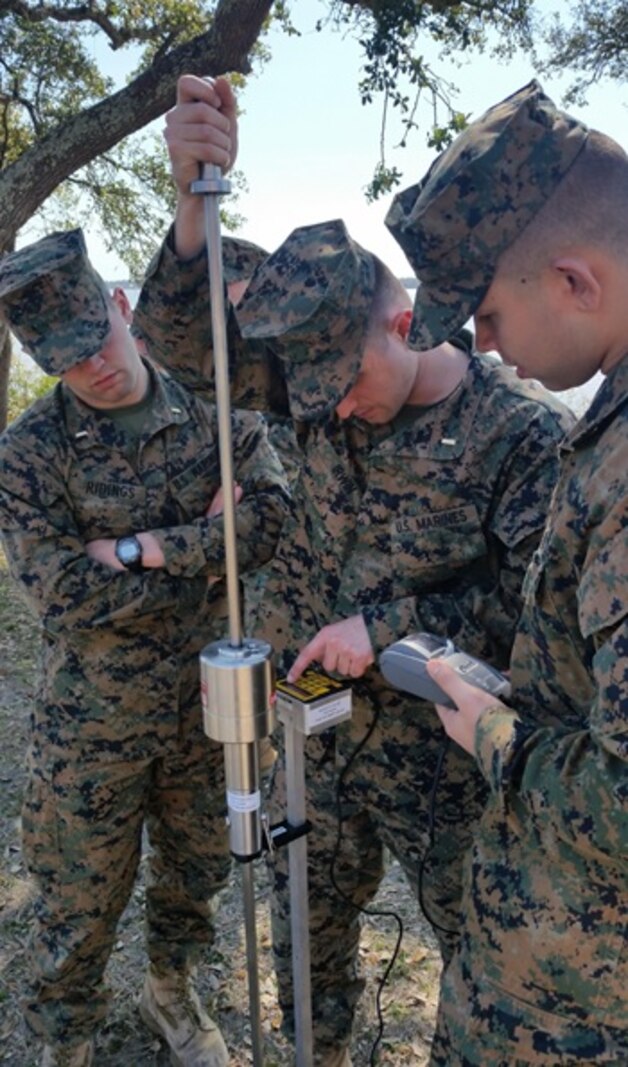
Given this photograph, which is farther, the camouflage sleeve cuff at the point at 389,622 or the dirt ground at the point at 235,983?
the dirt ground at the point at 235,983

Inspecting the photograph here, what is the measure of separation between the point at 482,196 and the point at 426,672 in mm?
756

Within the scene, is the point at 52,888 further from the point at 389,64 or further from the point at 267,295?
the point at 389,64

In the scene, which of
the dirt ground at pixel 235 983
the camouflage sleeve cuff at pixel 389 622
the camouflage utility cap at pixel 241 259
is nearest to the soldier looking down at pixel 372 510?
the camouflage sleeve cuff at pixel 389 622

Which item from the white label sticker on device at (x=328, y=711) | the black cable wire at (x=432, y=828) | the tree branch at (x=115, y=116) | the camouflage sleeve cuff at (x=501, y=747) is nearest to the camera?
the camouflage sleeve cuff at (x=501, y=747)

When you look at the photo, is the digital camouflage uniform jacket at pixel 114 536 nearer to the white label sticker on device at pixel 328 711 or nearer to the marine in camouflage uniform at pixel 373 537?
the marine in camouflage uniform at pixel 373 537

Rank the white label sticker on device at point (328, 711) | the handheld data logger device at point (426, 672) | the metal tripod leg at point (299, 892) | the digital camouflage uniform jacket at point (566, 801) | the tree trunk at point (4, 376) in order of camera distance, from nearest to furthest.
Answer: the digital camouflage uniform jacket at point (566, 801) < the handheld data logger device at point (426, 672) < the white label sticker on device at point (328, 711) < the metal tripod leg at point (299, 892) < the tree trunk at point (4, 376)

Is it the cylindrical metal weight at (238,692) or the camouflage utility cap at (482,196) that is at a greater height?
the camouflage utility cap at (482,196)

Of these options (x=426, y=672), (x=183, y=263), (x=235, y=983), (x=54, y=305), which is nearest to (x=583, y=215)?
(x=426, y=672)

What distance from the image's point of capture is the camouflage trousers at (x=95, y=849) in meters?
2.21

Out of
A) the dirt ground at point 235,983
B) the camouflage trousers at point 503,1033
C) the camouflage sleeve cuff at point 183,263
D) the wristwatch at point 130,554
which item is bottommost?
the dirt ground at point 235,983

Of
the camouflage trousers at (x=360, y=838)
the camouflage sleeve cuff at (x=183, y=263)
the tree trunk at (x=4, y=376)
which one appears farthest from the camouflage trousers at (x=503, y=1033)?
the tree trunk at (x=4, y=376)

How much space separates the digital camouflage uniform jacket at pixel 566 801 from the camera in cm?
116

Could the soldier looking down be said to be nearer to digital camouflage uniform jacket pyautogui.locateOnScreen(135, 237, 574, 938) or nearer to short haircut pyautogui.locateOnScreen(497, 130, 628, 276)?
digital camouflage uniform jacket pyautogui.locateOnScreen(135, 237, 574, 938)

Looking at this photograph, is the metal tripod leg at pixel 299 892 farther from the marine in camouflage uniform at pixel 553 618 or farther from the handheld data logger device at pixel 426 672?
the marine in camouflage uniform at pixel 553 618
